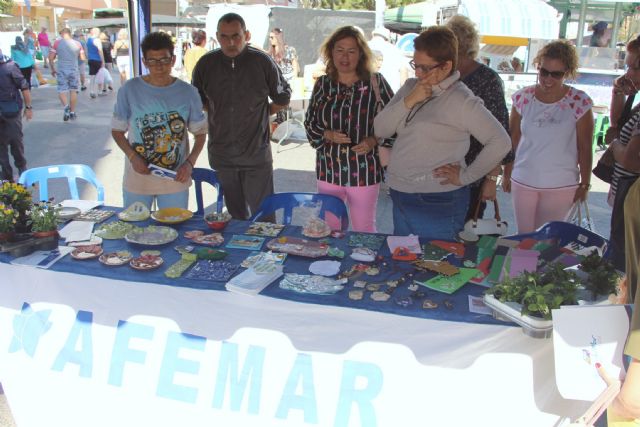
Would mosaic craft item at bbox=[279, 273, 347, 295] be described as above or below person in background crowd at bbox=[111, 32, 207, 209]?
below

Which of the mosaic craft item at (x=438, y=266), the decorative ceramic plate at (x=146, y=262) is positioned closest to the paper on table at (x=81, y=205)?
the decorative ceramic plate at (x=146, y=262)

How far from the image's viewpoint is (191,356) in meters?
1.91

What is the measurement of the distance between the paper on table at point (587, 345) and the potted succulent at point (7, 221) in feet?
6.34

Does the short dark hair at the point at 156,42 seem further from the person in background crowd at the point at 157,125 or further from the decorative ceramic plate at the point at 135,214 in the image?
the decorative ceramic plate at the point at 135,214

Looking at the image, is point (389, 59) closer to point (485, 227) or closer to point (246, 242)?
point (485, 227)

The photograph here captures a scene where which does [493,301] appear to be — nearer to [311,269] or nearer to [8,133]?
[311,269]

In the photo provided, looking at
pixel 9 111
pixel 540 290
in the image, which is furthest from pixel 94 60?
pixel 540 290

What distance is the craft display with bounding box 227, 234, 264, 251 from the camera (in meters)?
2.24

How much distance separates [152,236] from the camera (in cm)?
229

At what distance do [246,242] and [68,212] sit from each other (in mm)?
940

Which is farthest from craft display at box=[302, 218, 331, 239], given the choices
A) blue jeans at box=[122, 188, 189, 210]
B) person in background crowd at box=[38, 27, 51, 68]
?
person in background crowd at box=[38, 27, 51, 68]

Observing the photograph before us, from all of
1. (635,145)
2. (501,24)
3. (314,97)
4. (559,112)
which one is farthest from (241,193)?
(501,24)

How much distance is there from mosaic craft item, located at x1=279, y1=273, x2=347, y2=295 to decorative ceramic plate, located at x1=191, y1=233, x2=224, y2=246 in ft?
1.44

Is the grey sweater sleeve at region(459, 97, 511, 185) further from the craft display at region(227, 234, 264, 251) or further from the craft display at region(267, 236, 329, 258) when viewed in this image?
the craft display at region(227, 234, 264, 251)
